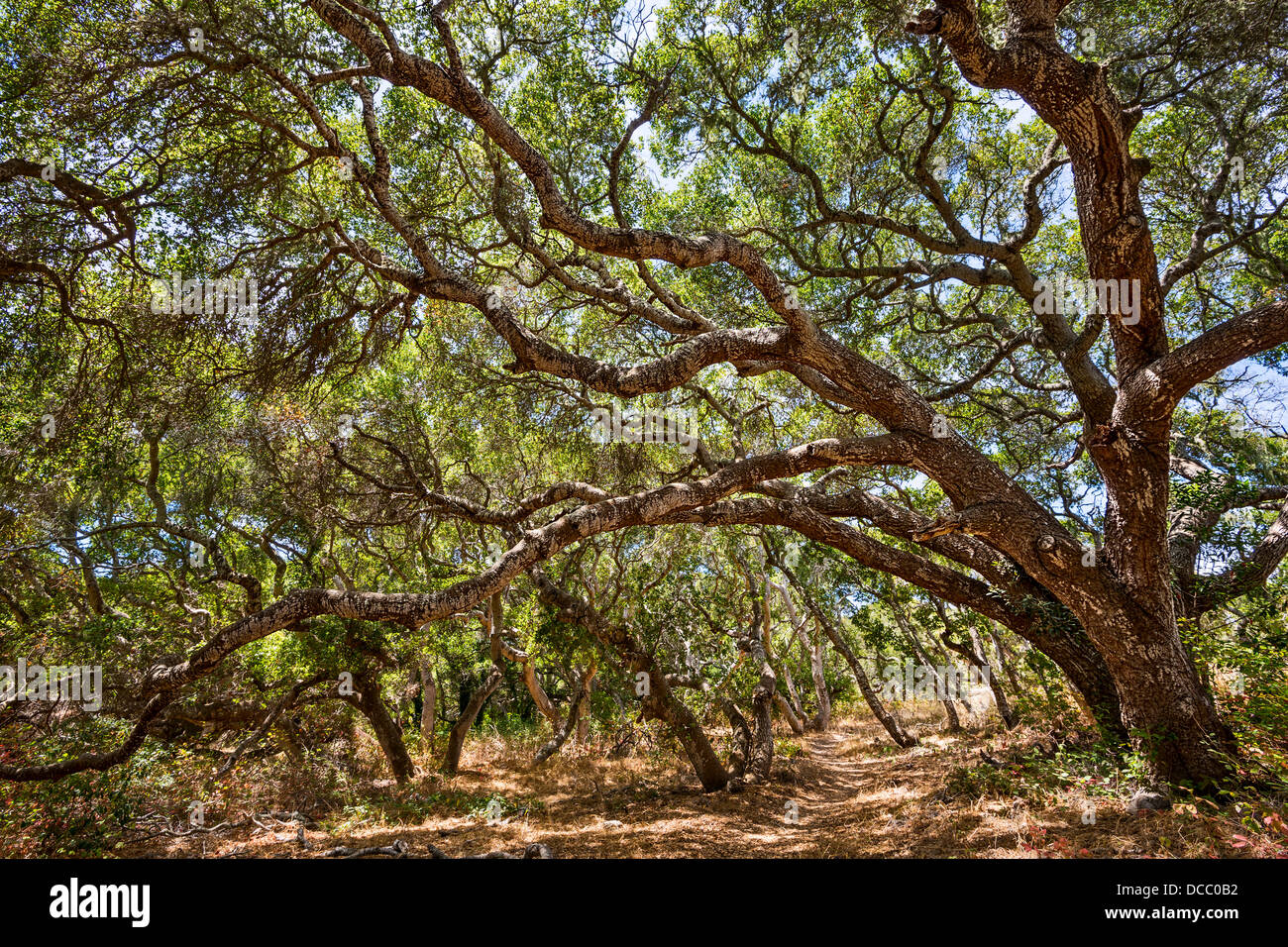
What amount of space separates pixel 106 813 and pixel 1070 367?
11506 mm

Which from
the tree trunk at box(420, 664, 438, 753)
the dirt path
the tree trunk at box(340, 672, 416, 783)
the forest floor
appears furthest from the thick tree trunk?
the tree trunk at box(420, 664, 438, 753)

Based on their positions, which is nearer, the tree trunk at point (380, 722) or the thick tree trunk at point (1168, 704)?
the thick tree trunk at point (1168, 704)

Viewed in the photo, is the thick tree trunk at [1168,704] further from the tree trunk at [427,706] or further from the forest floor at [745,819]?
the tree trunk at [427,706]

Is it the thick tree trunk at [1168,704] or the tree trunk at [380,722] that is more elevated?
the thick tree trunk at [1168,704]

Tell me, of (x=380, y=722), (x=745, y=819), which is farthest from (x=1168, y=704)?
(x=380, y=722)

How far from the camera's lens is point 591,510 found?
491 centimetres

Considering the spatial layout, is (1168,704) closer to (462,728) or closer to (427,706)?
(462,728)

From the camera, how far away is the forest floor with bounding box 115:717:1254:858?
4555 mm

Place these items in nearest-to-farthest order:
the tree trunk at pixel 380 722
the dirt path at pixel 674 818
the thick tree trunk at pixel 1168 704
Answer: the thick tree trunk at pixel 1168 704 < the dirt path at pixel 674 818 < the tree trunk at pixel 380 722

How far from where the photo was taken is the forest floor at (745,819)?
455cm

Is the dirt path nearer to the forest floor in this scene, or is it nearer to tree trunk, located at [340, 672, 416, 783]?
the forest floor

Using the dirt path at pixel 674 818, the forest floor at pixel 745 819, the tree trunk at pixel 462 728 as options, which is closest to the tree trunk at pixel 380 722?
the forest floor at pixel 745 819

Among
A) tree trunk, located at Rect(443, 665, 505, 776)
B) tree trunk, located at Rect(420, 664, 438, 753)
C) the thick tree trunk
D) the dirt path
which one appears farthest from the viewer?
tree trunk, located at Rect(420, 664, 438, 753)
